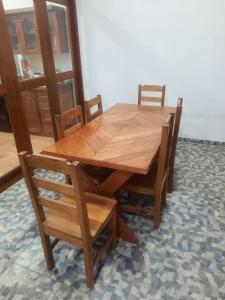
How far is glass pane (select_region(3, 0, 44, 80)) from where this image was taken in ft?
9.08

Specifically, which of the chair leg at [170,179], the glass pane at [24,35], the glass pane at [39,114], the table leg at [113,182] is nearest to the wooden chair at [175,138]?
the chair leg at [170,179]

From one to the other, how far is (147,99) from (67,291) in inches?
88.8

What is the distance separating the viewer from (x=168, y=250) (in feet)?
5.47

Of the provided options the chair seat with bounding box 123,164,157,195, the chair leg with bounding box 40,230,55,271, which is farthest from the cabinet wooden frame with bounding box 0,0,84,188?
the chair seat with bounding box 123,164,157,195

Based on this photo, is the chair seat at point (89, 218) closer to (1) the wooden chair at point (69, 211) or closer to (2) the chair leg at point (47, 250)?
(1) the wooden chair at point (69, 211)

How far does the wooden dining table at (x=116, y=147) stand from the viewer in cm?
146

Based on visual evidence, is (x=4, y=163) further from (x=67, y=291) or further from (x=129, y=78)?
(x=129, y=78)

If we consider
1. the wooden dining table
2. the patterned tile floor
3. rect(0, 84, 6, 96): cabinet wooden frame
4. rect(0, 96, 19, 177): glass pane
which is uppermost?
rect(0, 84, 6, 96): cabinet wooden frame

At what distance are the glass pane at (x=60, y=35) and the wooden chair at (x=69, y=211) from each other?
266 cm

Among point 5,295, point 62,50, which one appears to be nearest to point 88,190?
point 5,295

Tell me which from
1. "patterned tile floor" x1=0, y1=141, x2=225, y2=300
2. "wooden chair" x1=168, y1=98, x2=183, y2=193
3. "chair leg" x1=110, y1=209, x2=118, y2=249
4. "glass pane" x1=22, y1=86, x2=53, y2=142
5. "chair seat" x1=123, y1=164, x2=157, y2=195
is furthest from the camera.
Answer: "glass pane" x1=22, y1=86, x2=53, y2=142

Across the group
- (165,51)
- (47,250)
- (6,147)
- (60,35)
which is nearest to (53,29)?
(60,35)

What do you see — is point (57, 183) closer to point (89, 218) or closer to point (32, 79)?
point (89, 218)

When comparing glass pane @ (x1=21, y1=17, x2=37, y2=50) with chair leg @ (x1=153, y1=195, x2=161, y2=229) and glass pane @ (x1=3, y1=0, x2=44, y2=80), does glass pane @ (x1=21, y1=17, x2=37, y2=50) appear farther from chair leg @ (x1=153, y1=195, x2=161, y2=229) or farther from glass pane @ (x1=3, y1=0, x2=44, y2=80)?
chair leg @ (x1=153, y1=195, x2=161, y2=229)
